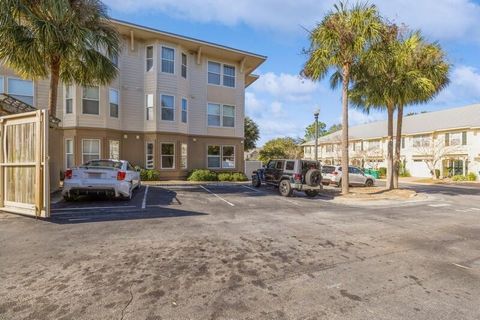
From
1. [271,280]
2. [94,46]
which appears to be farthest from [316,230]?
[94,46]

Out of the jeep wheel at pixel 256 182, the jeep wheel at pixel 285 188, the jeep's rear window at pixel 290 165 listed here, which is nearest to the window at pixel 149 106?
the jeep wheel at pixel 256 182

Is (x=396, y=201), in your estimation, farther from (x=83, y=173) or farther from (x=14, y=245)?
(x=14, y=245)

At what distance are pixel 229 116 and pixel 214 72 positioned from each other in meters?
3.57

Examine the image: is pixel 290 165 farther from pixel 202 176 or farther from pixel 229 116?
pixel 229 116

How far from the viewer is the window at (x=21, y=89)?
1636 cm

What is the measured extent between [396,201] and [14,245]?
45.6 feet

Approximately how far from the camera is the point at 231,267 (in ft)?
14.7

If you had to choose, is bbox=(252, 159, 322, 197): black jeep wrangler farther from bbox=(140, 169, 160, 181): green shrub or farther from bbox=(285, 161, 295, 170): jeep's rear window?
bbox=(140, 169, 160, 181): green shrub

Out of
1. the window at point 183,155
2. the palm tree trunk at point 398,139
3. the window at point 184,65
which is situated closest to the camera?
the palm tree trunk at point 398,139

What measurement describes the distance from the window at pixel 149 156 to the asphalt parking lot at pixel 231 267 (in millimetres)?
11381

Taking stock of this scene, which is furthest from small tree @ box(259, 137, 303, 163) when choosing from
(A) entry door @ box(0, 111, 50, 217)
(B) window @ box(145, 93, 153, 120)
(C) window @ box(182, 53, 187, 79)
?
(A) entry door @ box(0, 111, 50, 217)

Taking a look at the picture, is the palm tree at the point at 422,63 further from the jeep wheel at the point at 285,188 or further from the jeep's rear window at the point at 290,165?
the jeep wheel at the point at 285,188

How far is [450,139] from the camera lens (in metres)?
32.8

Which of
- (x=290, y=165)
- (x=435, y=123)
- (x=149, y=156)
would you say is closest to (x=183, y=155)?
(x=149, y=156)
